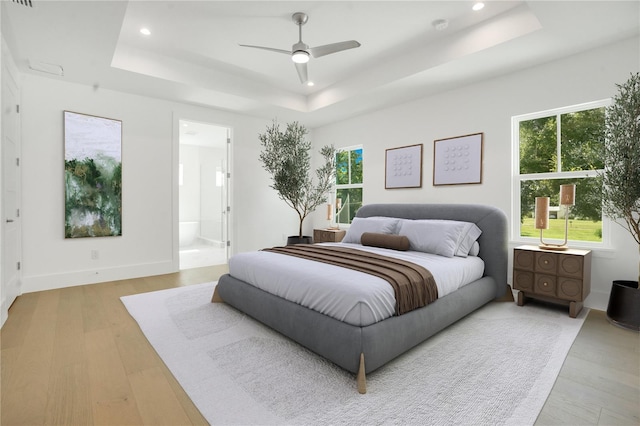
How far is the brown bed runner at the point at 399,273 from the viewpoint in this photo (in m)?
2.20

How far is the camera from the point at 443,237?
3.43 meters

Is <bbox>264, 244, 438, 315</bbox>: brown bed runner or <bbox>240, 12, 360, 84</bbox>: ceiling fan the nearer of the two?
<bbox>264, 244, 438, 315</bbox>: brown bed runner

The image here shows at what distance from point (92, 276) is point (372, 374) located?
4137 mm

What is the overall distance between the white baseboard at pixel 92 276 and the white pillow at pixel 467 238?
4186 mm

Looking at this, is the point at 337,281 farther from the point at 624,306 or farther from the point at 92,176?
the point at 92,176

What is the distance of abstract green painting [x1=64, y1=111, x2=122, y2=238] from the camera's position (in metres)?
4.17

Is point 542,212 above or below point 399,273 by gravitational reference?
above

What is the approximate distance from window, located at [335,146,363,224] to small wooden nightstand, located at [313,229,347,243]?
62 centimetres

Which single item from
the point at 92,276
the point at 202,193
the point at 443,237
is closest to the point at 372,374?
the point at 443,237

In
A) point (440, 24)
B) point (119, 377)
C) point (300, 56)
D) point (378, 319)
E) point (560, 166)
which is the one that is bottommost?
point (119, 377)

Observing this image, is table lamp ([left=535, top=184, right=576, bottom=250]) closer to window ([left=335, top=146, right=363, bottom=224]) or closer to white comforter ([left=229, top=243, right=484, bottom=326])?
white comforter ([left=229, top=243, right=484, bottom=326])

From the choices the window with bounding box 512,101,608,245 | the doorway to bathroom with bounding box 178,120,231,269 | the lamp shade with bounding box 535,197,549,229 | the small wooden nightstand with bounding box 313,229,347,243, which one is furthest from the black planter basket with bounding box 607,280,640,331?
the doorway to bathroom with bounding box 178,120,231,269

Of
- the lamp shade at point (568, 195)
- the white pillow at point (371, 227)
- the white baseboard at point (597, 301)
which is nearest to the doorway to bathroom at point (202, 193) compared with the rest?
the white pillow at point (371, 227)

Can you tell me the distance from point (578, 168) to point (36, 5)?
5381mm
